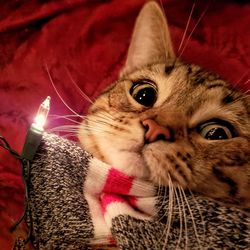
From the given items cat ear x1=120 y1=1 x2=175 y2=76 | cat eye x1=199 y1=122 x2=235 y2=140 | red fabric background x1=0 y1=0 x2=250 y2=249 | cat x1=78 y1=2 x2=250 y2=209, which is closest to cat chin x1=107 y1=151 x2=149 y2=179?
cat x1=78 y1=2 x2=250 y2=209

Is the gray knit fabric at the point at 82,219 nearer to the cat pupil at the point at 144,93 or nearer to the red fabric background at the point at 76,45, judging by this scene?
the cat pupil at the point at 144,93

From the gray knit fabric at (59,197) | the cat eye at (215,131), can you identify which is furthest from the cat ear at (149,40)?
the gray knit fabric at (59,197)

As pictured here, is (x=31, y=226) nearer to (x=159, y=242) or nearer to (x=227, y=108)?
(x=159, y=242)

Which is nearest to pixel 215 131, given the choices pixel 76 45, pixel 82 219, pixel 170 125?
pixel 170 125

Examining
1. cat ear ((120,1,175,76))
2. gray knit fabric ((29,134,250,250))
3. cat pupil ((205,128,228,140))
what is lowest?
gray knit fabric ((29,134,250,250))

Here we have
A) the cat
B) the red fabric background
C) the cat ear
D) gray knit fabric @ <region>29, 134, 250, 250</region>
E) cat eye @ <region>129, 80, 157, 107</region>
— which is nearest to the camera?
gray knit fabric @ <region>29, 134, 250, 250</region>

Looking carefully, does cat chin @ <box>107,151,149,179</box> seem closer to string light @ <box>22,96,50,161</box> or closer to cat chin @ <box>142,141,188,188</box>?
cat chin @ <box>142,141,188,188</box>
